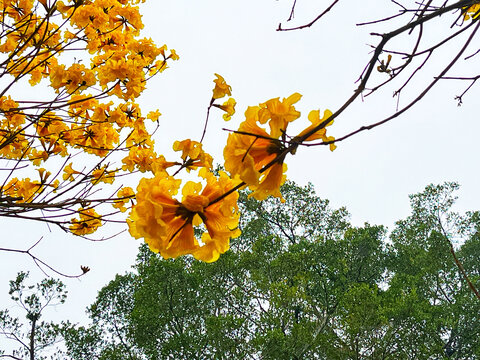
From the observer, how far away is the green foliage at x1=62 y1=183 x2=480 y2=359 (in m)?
7.64

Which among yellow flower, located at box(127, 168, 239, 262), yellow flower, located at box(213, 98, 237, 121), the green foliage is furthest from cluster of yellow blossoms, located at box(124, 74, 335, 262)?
the green foliage

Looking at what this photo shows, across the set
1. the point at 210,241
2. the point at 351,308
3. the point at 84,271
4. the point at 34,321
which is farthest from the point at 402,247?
the point at 210,241

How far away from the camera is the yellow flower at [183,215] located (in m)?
0.68

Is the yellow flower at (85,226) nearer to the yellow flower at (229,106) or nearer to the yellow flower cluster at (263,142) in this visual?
the yellow flower at (229,106)

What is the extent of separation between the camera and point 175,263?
30.1 ft

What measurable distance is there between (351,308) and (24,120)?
6253mm

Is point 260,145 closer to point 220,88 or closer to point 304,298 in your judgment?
point 220,88

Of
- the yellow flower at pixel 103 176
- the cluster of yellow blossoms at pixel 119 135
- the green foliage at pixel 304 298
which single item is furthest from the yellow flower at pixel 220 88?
the green foliage at pixel 304 298

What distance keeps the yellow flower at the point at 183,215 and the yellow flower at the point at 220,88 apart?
279 mm

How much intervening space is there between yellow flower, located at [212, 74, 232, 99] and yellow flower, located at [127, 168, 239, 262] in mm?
279

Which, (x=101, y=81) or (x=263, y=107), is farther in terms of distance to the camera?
(x=101, y=81)

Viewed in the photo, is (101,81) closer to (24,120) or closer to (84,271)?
(24,120)

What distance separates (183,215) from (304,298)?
25.5ft

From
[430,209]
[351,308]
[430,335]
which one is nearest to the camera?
[351,308]
